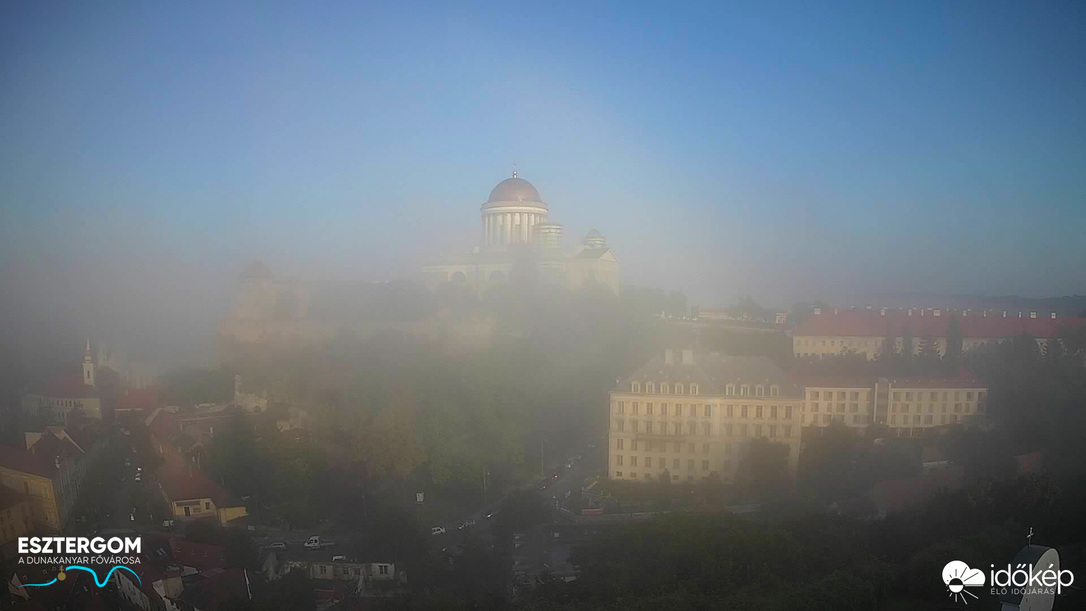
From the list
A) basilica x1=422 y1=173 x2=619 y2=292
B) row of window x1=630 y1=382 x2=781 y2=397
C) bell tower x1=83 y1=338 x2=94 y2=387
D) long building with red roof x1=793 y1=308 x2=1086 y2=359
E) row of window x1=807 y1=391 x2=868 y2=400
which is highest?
basilica x1=422 y1=173 x2=619 y2=292

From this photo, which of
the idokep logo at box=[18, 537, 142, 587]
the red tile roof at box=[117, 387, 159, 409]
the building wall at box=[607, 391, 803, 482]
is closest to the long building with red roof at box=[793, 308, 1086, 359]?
the building wall at box=[607, 391, 803, 482]

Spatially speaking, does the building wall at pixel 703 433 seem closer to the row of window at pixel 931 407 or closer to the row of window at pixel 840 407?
the row of window at pixel 840 407

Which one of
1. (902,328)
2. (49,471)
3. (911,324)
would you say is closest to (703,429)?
(902,328)

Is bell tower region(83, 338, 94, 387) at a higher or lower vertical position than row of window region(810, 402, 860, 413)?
higher

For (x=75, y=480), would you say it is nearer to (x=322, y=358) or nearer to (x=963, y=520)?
(x=322, y=358)

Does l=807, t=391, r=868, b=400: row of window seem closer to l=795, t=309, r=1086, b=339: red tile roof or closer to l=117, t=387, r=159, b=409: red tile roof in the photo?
l=795, t=309, r=1086, b=339: red tile roof

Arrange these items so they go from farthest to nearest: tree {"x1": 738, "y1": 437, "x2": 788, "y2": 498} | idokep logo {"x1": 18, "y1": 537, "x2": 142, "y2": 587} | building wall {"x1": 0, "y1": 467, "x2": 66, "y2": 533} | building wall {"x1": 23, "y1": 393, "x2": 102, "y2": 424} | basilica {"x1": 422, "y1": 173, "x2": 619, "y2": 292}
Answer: basilica {"x1": 422, "y1": 173, "x2": 619, "y2": 292} → tree {"x1": 738, "y1": 437, "x2": 788, "y2": 498} → building wall {"x1": 23, "y1": 393, "x2": 102, "y2": 424} → building wall {"x1": 0, "y1": 467, "x2": 66, "y2": 533} → idokep logo {"x1": 18, "y1": 537, "x2": 142, "y2": 587}
